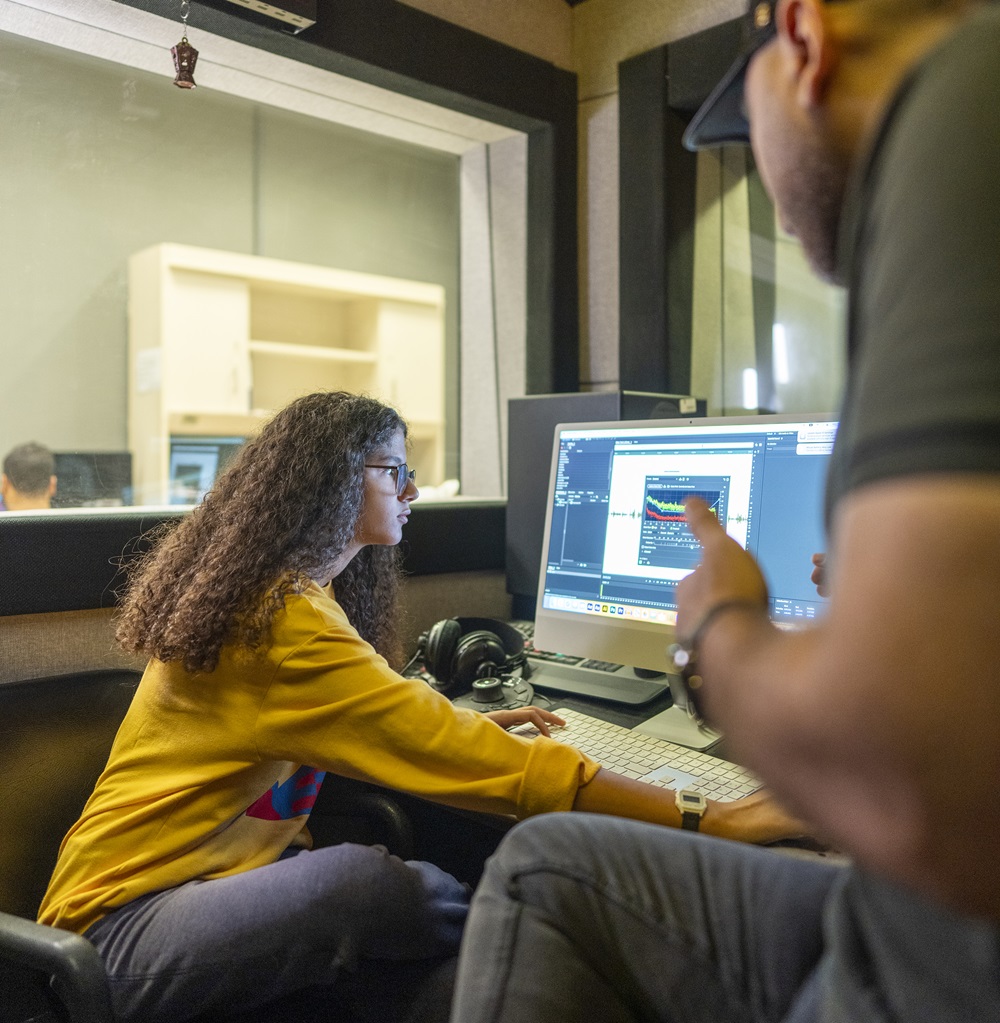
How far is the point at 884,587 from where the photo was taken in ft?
1.48

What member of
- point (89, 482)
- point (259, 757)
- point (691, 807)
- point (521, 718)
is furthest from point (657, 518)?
point (89, 482)

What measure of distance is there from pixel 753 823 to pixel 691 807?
0.07 metres

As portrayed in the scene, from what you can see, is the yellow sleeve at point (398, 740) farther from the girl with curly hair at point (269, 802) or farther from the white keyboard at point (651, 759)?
the white keyboard at point (651, 759)

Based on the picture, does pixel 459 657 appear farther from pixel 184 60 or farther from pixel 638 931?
pixel 184 60

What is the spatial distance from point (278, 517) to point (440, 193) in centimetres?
174

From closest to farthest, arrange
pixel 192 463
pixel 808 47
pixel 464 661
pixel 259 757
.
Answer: pixel 808 47
pixel 259 757
pixel 464 661
pixel 192 463

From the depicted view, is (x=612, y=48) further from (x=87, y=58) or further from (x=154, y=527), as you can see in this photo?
(x=154, y=527)

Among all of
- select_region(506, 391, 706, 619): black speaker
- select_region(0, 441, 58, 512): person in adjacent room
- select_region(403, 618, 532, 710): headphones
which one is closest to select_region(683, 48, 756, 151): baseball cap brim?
select_region(403, 618, 532, 710): headphones

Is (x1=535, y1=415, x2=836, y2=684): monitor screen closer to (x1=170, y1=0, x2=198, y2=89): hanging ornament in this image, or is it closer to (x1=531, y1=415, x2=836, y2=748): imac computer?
(x1=531, y1=415, x2=836, y2=748): imac computer

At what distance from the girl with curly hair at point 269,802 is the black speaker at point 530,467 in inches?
36.4

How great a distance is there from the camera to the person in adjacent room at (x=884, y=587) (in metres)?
0.44

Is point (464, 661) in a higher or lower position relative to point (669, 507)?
lower

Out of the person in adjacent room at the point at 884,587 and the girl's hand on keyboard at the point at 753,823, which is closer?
the person in adjacent room at the point at 884,587

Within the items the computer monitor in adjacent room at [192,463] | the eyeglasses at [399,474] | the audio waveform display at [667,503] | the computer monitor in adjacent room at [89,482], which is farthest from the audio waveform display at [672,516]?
the computer monitor in adjacent room at [192,463]
